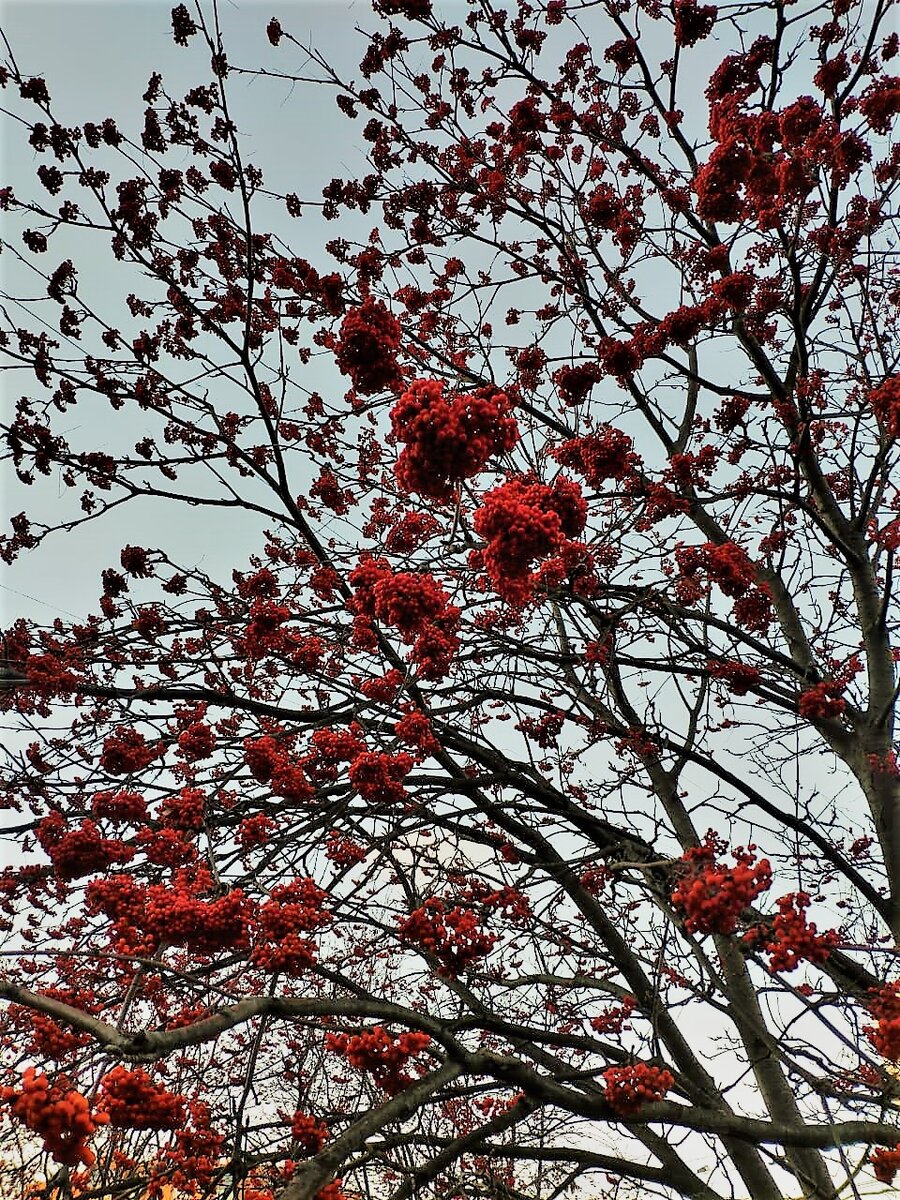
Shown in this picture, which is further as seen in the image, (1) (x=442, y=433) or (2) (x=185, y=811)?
(2) (x=185, y=811)

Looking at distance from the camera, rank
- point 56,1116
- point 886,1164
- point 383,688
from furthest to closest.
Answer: point 383,688
point 886,1164
point 56,1116

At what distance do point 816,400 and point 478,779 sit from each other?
3.96 metres

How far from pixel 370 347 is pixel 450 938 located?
2.76 metres

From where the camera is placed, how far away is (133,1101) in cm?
Answer: 238

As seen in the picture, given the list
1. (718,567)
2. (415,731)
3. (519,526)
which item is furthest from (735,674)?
(519,526)

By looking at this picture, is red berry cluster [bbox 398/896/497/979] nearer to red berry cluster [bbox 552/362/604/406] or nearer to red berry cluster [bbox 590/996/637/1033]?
red berry cluster [bbox 590/996/637/1033]

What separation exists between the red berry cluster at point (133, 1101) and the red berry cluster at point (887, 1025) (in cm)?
256

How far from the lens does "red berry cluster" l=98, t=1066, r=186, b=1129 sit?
237 centimetres

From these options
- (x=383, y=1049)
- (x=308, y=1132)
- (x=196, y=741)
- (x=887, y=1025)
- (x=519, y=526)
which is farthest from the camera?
(x=196, y=741)

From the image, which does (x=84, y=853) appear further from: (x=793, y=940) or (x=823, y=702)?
(x=823, y=702)

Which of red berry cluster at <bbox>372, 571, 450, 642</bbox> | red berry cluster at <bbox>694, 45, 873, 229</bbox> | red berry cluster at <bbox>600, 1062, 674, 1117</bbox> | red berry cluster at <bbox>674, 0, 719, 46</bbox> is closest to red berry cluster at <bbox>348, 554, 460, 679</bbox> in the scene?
red berry cluster at <bbox>372, 571, 450, 642</bbox>

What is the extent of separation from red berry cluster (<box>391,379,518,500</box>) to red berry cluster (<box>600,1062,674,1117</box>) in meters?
2.56

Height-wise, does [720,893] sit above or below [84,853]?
below

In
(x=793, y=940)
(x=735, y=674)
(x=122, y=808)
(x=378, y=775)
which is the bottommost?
(x=793, y=940)
